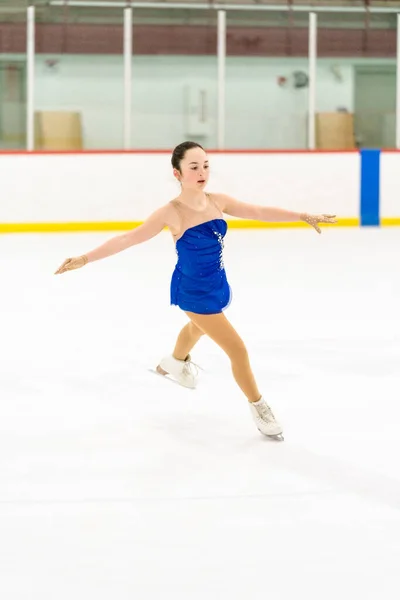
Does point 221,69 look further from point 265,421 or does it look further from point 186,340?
point 265,421

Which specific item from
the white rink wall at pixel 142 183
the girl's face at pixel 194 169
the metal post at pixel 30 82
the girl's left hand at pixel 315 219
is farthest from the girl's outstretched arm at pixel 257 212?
the metal post at pixel 30 82

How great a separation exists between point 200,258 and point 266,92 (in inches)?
363

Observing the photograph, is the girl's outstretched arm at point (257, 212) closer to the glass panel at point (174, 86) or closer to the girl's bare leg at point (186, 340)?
the girl's bare leg at point (186, 340)

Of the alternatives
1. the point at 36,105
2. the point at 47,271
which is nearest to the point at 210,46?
the point at 36,105

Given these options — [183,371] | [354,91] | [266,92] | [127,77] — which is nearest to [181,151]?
[183,371]

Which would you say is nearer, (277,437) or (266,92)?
(277,437)

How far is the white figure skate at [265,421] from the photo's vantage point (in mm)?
3262

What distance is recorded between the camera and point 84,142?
469 inches

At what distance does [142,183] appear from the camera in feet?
38.4

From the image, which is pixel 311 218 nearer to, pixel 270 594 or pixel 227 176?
pixel 270 594

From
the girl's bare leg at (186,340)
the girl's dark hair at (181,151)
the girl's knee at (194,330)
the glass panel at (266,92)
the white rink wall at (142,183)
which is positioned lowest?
the girl's bare leg at (186,340)

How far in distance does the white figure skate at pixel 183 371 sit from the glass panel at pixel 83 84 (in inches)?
316

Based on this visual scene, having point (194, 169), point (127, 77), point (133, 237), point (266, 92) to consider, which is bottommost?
point (133, 237)

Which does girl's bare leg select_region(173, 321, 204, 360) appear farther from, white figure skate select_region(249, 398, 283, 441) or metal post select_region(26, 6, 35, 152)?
metal post select_region(26, 6, 35, 152)
